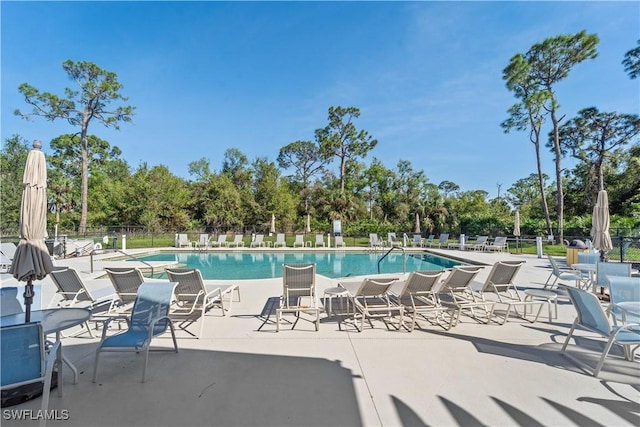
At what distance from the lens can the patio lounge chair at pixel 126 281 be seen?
12.9ft

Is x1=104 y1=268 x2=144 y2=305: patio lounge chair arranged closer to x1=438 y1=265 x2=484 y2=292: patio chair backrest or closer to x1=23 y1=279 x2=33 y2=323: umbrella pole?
x1=23 y1=279 x2=33 y2=323: umbrella pole

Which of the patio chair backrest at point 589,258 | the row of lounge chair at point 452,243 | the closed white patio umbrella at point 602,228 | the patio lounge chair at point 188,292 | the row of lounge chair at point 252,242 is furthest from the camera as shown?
the row of lounge chair at point 252,242

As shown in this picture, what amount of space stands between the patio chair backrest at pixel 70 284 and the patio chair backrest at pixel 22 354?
91.0 inches

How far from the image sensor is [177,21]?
34.6ft

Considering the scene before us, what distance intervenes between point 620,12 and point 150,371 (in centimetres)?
1090

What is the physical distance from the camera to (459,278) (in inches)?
168

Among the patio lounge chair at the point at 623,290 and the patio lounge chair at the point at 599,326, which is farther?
the patio lounge chair at the point at 623,290

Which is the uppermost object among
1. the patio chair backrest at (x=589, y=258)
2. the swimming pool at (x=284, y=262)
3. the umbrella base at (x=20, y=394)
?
the patio chair backrest at (x=589, y=258)

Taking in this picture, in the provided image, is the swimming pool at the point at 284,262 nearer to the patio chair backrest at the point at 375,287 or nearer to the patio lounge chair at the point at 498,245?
the patio lounge chair at the point at 498,245

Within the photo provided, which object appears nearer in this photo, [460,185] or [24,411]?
[24,411]

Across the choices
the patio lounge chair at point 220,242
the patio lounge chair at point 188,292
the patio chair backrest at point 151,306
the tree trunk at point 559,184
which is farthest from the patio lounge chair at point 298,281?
the tree trunk at point 559,184

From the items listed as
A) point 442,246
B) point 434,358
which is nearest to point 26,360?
point 434,358

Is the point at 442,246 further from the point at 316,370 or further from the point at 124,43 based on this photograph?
the point at 124,43

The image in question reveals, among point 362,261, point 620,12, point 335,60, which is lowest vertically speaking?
point 362,261
